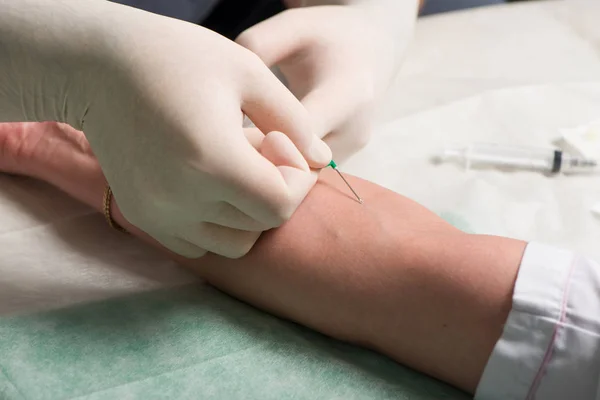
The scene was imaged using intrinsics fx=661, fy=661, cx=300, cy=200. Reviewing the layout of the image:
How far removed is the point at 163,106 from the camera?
2.37 feet

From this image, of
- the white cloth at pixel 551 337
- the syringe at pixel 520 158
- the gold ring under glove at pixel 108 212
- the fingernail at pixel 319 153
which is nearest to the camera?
the white cloth at pixel 551 337

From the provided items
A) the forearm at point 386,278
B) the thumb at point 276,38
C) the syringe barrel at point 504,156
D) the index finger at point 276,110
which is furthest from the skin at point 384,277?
the syringe barrel at point 504,156

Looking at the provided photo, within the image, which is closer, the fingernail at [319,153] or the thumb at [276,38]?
the fingernail at [319,153]

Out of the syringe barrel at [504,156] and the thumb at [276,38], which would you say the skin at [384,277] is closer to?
the thumb at [276,38]

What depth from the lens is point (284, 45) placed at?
3.41ft

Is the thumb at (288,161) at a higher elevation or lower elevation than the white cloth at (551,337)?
higher

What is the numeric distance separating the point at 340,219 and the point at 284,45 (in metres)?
0.33

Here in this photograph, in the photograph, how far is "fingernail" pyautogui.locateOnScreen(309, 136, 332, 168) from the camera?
83cm

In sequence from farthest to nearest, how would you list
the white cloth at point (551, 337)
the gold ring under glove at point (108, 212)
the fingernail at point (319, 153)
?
the gold ring under glove at point (108, 212) < the fingernail at point (319, 153) < the white cloth at point (551, 337)

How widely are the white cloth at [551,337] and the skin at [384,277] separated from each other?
0.07 feet

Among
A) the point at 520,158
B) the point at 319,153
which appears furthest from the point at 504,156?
the point at 319,153

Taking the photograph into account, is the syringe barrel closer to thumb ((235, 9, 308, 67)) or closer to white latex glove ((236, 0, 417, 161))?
white latex glove ((236, 0, 417, 161))

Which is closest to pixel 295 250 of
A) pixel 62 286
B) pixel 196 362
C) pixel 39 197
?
pixel 196 362

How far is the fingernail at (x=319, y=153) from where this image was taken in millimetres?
832
